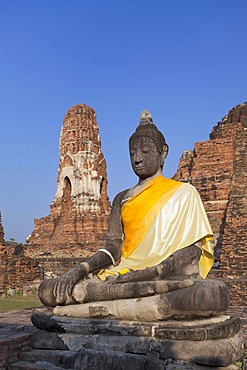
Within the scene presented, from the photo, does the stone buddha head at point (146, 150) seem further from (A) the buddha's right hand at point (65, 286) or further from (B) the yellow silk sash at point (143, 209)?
(A) the buddha's right hand at point (65, 286)

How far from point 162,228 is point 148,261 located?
1.24ft

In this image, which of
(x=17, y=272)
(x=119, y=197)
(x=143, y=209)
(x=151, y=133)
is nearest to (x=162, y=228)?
(x=143, y=209)

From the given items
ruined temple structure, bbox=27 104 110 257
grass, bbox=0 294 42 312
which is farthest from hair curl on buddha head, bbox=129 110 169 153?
ruined temple structure, bbox=27 104 110 257

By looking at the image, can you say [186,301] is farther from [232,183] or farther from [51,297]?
[232,183]

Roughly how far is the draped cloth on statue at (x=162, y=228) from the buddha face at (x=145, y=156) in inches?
9.6

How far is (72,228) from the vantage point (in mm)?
23859

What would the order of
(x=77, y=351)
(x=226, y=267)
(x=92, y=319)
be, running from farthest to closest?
1. (x=226, y=267)
2. (x=92, y=319)
3. (x=77, y=351)

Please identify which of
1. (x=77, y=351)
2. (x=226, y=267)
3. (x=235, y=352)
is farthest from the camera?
(x=226, y=267)

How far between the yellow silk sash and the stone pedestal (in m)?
1.12

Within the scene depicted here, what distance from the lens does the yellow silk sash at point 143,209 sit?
16.0 feet

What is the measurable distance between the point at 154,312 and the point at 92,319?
0.63m

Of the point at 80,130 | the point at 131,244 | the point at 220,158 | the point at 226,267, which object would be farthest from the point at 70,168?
the point at 131,244

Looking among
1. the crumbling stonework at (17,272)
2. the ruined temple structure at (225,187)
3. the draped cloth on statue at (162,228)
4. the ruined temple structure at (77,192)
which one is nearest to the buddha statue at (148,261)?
the draped cloth on statue at (162,228)

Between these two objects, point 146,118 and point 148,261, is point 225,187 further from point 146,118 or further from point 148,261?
point 148,261
